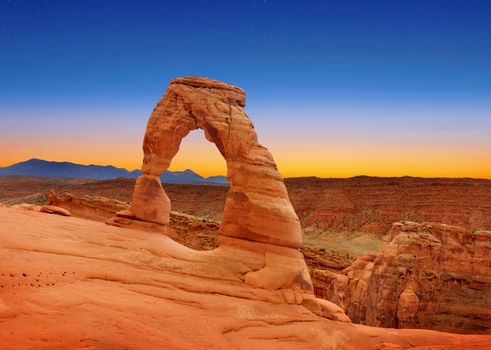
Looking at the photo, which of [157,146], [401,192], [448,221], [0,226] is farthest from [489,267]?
[401,192]

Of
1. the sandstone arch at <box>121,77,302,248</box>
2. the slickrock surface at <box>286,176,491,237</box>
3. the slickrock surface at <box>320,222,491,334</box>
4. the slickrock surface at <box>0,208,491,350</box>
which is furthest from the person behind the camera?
the slickrock surface at <box>286,176,491,237</box>

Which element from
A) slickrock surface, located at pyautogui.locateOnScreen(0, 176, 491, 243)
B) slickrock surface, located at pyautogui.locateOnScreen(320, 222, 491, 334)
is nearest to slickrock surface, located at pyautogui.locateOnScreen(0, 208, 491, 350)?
slickrock surface, located at pyautogui.locateOnScreen(320, 222, 491, 334)

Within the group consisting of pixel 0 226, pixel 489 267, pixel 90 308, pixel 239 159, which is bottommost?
pixel 489 267

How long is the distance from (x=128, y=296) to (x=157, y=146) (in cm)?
789

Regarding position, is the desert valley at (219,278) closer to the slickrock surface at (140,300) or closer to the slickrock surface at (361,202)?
the slickrock surface at (140,300)

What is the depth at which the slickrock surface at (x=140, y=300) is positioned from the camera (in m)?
8.82

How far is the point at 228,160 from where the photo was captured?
16.8 metres


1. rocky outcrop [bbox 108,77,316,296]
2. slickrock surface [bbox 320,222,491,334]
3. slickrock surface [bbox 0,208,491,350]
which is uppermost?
rocky outcrop [bbox 108,77,316,296]

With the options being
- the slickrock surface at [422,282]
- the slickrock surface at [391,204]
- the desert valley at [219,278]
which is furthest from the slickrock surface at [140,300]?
the slickrock surface at [391,204]

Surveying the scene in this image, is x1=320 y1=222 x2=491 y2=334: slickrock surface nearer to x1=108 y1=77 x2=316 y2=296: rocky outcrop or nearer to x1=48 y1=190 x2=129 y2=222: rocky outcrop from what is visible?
x1=108 y1=77 x2=316 y2=296: rocky outcrop

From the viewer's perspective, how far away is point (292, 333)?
1314cm

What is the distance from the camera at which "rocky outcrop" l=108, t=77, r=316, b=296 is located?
15.8m

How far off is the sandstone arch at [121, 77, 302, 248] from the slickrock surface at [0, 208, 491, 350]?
1120 mm

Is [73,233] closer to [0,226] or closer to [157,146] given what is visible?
[0,226]
